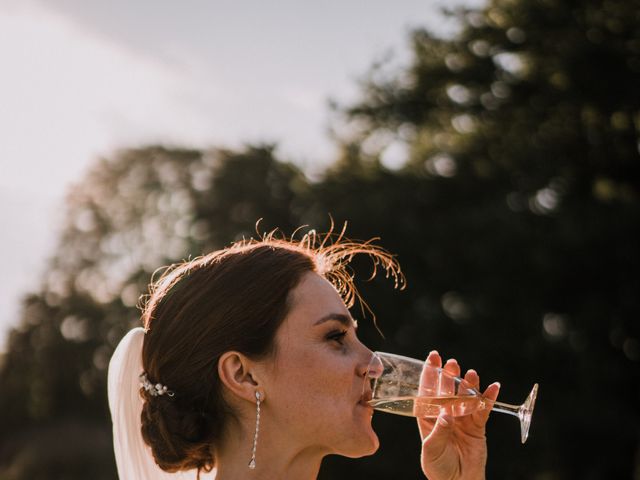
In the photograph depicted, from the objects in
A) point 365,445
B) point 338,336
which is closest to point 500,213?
point 338,336

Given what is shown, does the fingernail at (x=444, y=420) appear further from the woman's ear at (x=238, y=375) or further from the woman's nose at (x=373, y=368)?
the woman's ear at (x=238, y=375)

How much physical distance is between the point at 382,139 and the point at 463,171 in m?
3.24

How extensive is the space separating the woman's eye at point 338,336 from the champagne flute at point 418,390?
15 cm

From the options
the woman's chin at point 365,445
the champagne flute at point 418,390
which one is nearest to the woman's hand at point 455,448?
the champagne flute at point 418,390

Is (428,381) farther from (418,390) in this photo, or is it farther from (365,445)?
(365,445)

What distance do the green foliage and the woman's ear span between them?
1518 centimetres

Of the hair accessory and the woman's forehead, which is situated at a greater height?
the woman's forehead

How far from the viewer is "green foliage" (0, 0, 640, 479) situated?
58.8 ft

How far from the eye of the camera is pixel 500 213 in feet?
62.1

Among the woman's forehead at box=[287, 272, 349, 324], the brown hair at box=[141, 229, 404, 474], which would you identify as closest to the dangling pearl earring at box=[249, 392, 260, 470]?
the brown hair at box=[141, 229, 404, 474]

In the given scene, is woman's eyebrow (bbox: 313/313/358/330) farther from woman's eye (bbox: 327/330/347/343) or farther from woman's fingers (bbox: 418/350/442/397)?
woman's fingers (bbox: 418/350/442/397)

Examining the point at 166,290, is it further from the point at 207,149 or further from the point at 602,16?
the point at 207,149

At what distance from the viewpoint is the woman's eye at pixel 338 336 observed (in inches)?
129

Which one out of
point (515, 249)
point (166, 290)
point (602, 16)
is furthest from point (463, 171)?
point (166, 290)
